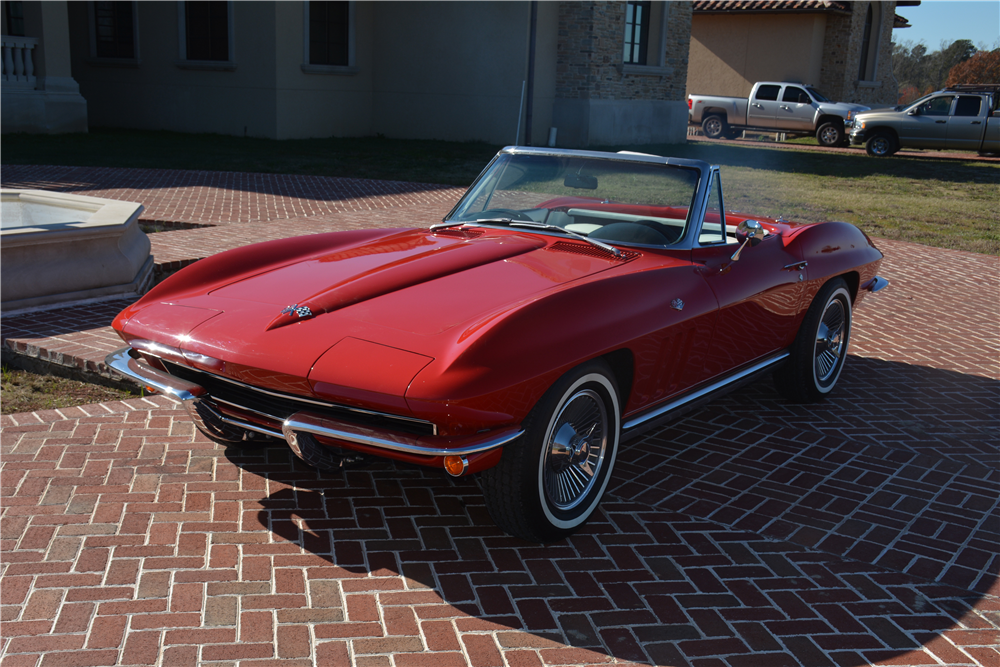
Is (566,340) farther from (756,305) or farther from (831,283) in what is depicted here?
(831,283)

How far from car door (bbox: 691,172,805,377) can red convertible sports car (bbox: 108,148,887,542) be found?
0.01m

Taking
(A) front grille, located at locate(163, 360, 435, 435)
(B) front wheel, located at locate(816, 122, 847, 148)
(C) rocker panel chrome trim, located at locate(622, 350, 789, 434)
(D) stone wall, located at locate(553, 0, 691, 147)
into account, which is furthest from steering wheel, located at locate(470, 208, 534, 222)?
(B) front wheel, located at locate(816, 122, 847, 148)

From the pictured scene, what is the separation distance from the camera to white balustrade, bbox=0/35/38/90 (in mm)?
18812

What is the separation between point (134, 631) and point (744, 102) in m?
29.1

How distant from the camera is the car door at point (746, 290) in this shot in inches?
171

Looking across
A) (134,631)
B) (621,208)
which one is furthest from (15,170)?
(134,631)

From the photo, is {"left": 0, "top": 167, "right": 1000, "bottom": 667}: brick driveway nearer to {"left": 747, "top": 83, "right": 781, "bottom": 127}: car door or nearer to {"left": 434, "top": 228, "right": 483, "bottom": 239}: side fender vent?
{"left": 434, "top": 228, "right": 483, "bottom": 239}: side fender vent

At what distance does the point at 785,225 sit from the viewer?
552 cm

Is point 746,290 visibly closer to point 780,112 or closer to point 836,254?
point 836,254

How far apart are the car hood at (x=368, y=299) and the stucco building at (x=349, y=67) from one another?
53.3 ft

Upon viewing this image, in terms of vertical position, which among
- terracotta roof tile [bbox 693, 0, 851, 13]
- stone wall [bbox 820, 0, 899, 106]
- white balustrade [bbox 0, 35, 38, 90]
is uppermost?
terracotta roof tile [bbox 693, 0, 851, 13]

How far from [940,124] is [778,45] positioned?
9.57 m

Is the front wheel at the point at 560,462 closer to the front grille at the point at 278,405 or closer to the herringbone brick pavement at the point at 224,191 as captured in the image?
the front grille at the point at 278,405

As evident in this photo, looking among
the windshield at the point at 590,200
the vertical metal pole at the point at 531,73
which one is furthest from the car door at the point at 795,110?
the windshield at the point at 590,200
